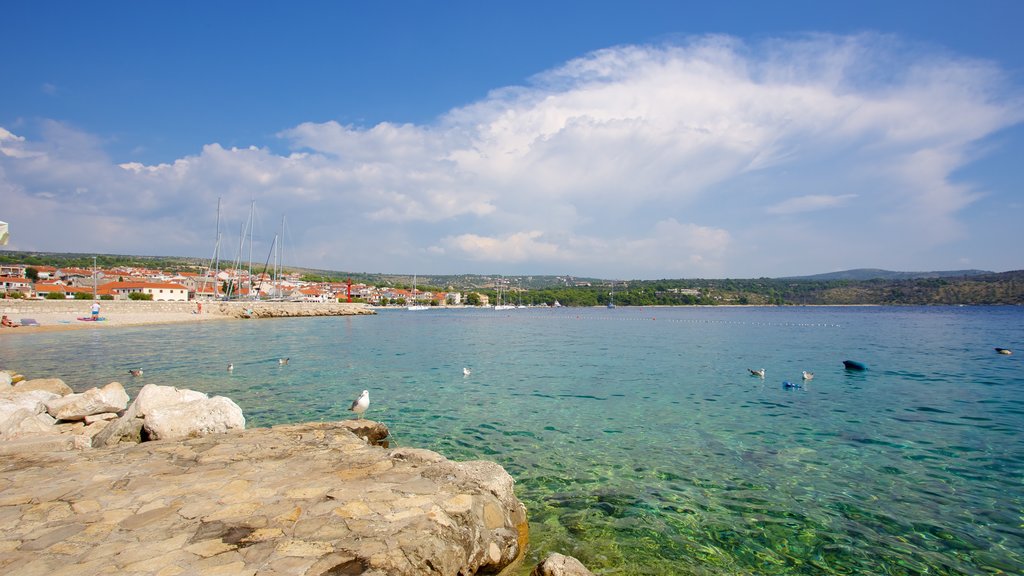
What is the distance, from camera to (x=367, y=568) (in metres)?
3.71

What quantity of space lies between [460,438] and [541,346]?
22742 mm

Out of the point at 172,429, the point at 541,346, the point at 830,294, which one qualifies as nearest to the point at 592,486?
the point at 172,429

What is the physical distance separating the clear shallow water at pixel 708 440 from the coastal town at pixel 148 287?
192 feet

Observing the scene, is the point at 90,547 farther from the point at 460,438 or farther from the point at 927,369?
the point at 927,369

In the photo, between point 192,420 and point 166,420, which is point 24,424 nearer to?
point 166,420

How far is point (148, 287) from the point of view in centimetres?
8075

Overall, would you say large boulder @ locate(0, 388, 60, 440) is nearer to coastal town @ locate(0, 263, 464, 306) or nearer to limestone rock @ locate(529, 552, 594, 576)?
limestone rock @ locate(529, 552, 594, 576)

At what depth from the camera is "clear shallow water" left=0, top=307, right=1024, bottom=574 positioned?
19.2 feet

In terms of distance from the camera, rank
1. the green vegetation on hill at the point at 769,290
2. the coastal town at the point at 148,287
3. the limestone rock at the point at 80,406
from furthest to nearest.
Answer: the green vegetation on hill at the point at 769,290 < the coastal town at the point at 148,287 < the limestone rock at the point at 80,406

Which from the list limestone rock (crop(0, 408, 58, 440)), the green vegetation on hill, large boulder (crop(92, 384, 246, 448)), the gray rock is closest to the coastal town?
the green vegetation on hill

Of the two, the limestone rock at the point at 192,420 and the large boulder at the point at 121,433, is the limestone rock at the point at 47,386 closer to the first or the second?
the large boulder at the point at 121,433

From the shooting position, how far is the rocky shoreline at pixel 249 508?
149 inches

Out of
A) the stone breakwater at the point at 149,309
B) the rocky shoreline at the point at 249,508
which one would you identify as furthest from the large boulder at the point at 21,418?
the stone breakwater at the point at 149,309

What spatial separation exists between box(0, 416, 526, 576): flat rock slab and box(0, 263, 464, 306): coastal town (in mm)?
67634
